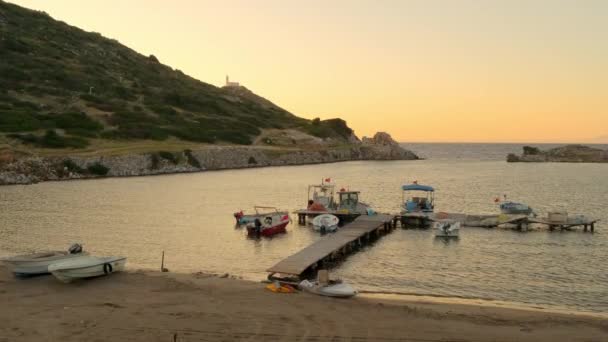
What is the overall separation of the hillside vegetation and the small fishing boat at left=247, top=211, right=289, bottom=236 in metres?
60.6

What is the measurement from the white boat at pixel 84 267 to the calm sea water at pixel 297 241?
3.97 meters

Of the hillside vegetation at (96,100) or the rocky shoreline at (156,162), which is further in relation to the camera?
the hillside vegetation at (96,100)

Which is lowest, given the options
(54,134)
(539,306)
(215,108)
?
(539,306)

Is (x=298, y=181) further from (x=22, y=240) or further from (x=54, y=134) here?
(x=22, y=240)

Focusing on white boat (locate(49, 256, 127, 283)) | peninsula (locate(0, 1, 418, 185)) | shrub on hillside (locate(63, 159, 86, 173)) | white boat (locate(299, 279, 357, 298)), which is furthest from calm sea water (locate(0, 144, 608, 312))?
peninsula (locate(0, 1, 418, 185))

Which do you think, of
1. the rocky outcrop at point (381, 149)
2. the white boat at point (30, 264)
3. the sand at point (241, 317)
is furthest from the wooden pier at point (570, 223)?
the rocky outcrop at point (381, 149)

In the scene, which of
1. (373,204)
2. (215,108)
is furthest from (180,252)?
(215,108)

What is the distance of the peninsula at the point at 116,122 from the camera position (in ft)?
295

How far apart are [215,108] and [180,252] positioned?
A: 13098 cm

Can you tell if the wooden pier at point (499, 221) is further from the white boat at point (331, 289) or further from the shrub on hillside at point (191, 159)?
the shrub on hillside at point (191, 159)

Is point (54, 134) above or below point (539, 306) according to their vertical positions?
above

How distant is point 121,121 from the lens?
115 metres

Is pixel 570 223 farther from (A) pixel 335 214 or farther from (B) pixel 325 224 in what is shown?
(B) pixel 325 224

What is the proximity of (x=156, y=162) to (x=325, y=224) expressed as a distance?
196 ft
